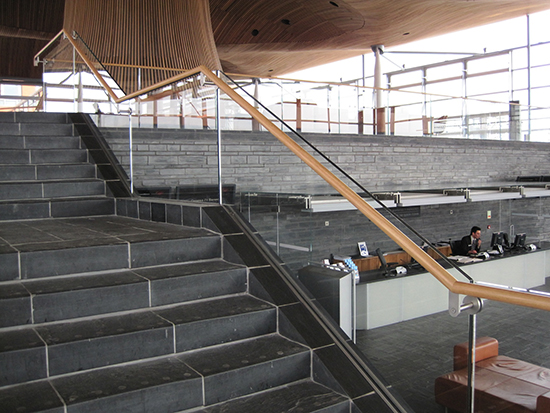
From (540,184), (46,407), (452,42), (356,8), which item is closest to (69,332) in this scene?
(46,407)

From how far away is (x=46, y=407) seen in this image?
1.81 meters

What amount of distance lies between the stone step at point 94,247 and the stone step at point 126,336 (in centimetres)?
39

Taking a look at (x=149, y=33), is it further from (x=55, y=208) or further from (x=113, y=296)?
(x=113, y=296)

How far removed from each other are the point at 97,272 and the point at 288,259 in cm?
109

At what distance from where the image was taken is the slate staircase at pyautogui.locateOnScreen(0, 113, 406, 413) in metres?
2.03

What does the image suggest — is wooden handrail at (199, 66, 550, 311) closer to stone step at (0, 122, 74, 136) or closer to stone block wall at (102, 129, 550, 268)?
stone block wall at (102, 129, 550, 268)

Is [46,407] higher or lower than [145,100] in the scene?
lower

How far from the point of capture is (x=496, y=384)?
5.54ft

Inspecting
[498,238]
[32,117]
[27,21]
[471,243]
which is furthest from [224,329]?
[27,21]

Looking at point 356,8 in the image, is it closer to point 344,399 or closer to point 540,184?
point 540,184

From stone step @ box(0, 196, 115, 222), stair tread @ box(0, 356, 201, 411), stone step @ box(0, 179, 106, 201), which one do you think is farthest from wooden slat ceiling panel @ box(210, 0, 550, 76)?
stair tread @ box(0, 356, 201, 411)

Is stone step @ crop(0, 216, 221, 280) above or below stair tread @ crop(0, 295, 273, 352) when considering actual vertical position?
above

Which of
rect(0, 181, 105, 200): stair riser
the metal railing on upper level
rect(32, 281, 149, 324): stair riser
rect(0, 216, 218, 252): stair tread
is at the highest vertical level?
the metal railing on upper level

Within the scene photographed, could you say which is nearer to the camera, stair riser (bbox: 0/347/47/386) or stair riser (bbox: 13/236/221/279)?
stair riser (bbox: 0/347/47/386)
